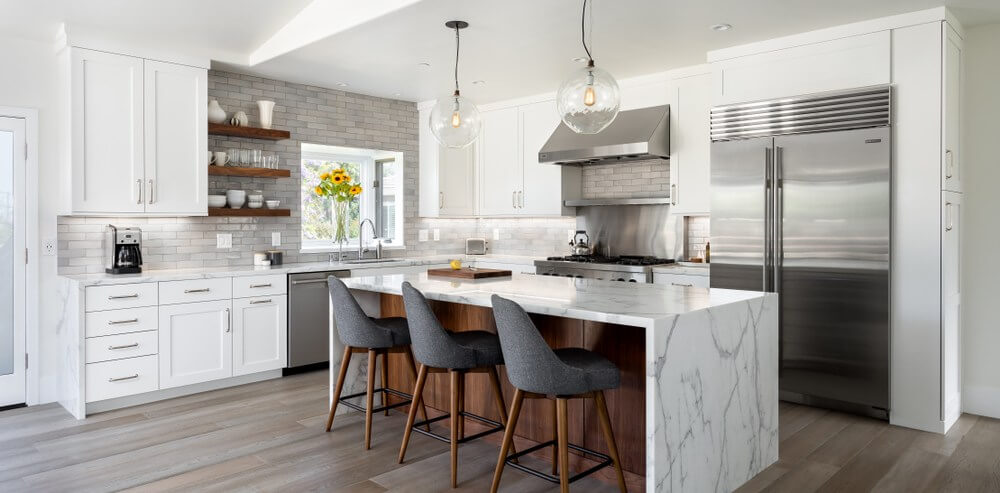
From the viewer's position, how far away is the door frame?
4.53 meters

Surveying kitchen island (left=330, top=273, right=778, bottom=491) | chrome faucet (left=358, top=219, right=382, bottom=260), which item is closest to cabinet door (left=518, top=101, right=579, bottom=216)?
chrome faucet (left=358, top=219, right=382, bottom=260)

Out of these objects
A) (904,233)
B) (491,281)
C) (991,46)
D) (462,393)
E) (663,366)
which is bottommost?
(462,393)

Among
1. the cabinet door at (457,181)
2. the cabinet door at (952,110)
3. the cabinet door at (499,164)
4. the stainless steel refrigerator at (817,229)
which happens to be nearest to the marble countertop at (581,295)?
the stainless steel refrigerator at (817,229)

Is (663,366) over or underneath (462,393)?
over

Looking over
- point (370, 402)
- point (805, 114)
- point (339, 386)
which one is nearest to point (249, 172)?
point (339, 386)

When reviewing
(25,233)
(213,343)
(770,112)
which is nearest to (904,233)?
(770,112)

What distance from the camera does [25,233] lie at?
4.54 m

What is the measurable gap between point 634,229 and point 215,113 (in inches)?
140

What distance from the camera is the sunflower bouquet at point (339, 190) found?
582 cm

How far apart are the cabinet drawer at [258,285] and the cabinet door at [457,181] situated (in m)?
Result: 1.98

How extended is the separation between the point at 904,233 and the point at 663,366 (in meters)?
2.32

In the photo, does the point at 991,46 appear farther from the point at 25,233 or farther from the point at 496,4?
the point at 25,233

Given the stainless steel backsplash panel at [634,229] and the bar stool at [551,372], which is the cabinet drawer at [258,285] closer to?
the stainless steel backsplash panel at [634,229]

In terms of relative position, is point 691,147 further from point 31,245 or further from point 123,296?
point 31,245
